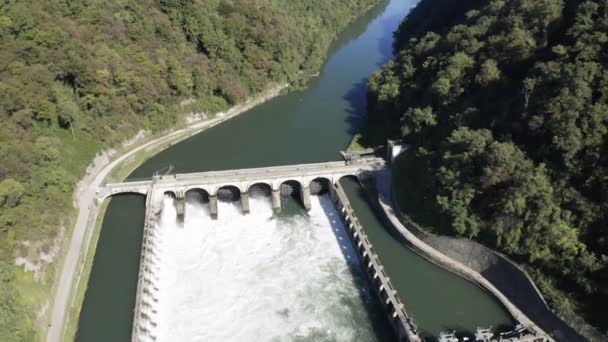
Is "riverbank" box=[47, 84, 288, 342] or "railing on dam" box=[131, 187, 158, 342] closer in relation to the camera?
"railing on dam" box=[131, 187, 158, 342]

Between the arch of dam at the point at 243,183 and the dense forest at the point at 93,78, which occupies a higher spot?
the dense forest at the point at 93,78

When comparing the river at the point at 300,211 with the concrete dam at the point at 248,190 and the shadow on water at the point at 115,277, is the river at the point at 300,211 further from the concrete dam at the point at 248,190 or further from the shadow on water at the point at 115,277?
the concrete dam at the point at 248,190

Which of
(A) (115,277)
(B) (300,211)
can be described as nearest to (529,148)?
(B) (300,211)

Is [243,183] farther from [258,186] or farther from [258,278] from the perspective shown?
[258,278]

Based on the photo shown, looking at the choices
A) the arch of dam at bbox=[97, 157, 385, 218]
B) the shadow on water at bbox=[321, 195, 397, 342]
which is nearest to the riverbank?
the arch of dam at bbox=[97, 157, 385, 218]

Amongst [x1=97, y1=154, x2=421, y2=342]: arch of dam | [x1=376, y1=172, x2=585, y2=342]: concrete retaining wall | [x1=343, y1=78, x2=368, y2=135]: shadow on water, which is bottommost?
[x1=376, y1=172, x2=585, y2=342]: concrete retaining wall

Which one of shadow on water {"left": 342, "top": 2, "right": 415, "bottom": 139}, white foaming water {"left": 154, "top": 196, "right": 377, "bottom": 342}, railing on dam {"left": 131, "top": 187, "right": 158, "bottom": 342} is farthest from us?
shadow on water {"left": 342, "top": 2, "right": 415, "bottom": 139}

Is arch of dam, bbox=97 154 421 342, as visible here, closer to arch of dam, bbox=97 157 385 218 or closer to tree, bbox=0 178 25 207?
arch of dam, bbox=97 157 385 218

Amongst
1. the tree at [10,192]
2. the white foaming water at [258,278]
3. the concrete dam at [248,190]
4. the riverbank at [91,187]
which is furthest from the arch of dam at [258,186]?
the tree at [10,192]
